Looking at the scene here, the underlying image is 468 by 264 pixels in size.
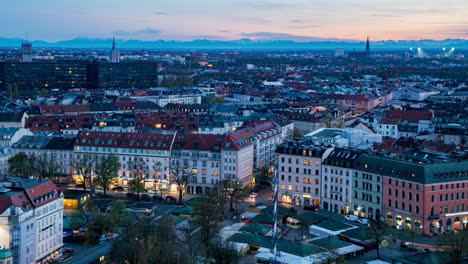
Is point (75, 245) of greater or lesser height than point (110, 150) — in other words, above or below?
below

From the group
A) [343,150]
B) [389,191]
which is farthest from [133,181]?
[389,191]

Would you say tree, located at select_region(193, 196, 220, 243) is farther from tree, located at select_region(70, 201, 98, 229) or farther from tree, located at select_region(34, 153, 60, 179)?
tree, located at select_region(34, 153, 60, 179)

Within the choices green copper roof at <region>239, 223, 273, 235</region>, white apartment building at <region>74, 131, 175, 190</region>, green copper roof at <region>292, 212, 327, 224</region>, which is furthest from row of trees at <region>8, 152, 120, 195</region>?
green copper roof at <region>292, 212, 327, 224</region>

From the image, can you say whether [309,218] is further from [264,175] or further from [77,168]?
[77,168]

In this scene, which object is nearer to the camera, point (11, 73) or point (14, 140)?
point (14, 140)

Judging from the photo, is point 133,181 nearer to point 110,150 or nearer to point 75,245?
point 110,150

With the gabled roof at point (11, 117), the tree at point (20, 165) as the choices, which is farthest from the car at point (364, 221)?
the gabled roof at point (11, 117)
